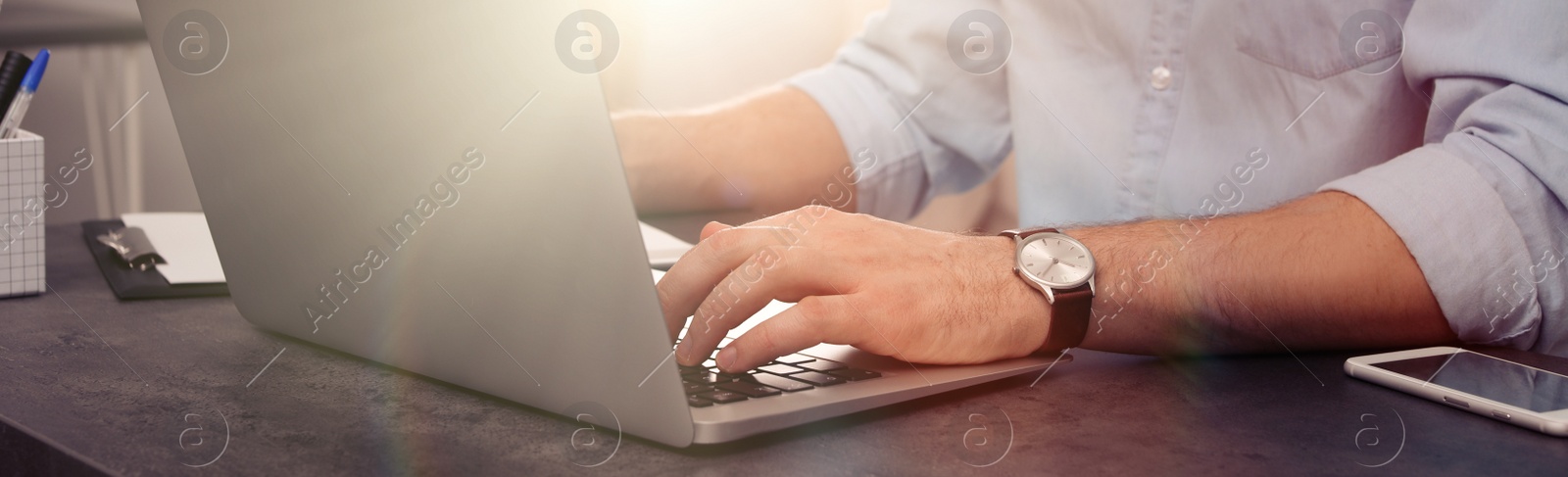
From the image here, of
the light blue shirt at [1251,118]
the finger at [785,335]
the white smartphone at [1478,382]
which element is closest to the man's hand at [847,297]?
the finger at [785,335]

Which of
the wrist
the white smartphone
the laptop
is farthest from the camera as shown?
the wrist

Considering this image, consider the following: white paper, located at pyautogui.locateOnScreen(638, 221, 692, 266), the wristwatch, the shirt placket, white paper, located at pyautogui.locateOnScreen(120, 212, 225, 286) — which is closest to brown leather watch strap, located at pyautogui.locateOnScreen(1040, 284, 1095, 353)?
the wristwatch

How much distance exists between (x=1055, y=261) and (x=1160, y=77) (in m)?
0.50

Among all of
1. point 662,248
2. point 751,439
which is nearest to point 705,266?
point 751,439

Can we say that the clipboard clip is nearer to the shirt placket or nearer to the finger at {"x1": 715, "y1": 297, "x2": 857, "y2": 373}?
the finger at {"x1": 715, "y1": 297, "x2": 857, "y2": 373}

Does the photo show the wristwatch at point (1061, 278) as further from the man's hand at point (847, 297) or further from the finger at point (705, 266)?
the finger at point (705, 266)

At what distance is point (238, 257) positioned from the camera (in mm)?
704

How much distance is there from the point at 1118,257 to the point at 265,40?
1.88 ft

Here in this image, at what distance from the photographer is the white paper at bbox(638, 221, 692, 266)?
0.97 metres

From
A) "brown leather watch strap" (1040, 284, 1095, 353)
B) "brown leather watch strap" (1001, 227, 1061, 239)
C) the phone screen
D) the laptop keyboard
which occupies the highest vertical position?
"brown leather watch strap" (1001, 227, 1061, 239)

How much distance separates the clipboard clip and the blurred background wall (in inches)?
27.0

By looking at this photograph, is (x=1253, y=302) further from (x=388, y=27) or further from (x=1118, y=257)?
(x=388, y=27)

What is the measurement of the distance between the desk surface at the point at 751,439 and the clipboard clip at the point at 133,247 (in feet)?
0.78

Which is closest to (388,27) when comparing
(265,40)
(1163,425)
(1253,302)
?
(265,40)
